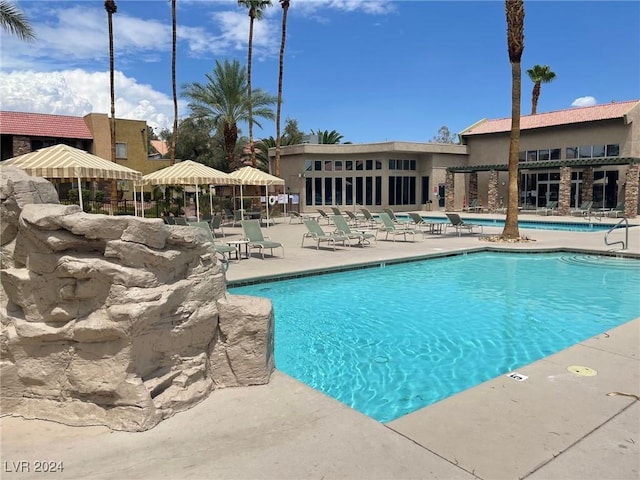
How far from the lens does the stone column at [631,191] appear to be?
24453 mm

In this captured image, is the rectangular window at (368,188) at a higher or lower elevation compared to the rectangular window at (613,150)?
lower

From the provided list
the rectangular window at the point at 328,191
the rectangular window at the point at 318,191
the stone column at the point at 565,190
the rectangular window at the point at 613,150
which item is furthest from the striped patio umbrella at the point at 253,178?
the rectangular window at the point at 613,150

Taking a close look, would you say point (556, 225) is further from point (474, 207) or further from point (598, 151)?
point (474, 207)

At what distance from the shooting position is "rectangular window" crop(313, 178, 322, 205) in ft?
113

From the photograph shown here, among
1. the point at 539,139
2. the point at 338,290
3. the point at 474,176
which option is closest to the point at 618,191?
the point at 539,139

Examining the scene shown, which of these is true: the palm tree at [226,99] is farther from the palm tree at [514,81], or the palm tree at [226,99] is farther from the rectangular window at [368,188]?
the palm tree at [514,81]

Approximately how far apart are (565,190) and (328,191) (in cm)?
1577

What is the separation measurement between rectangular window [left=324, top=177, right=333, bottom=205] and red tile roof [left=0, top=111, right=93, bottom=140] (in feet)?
55.5

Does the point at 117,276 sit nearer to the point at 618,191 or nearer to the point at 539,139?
the point at 618,191

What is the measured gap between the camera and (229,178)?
17969 millimetres

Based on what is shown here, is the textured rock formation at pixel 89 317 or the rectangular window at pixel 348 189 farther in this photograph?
the rectangular window at pixel 348 189

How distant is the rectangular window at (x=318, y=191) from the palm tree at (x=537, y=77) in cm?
2051

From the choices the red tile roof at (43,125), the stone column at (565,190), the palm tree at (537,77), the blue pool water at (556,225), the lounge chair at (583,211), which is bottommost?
the blue pool water at (556,225)

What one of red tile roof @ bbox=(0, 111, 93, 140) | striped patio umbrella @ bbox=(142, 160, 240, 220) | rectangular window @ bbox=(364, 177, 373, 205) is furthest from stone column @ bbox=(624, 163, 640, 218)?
red tile roof @ bbox=(0, 111, 93, 140)
